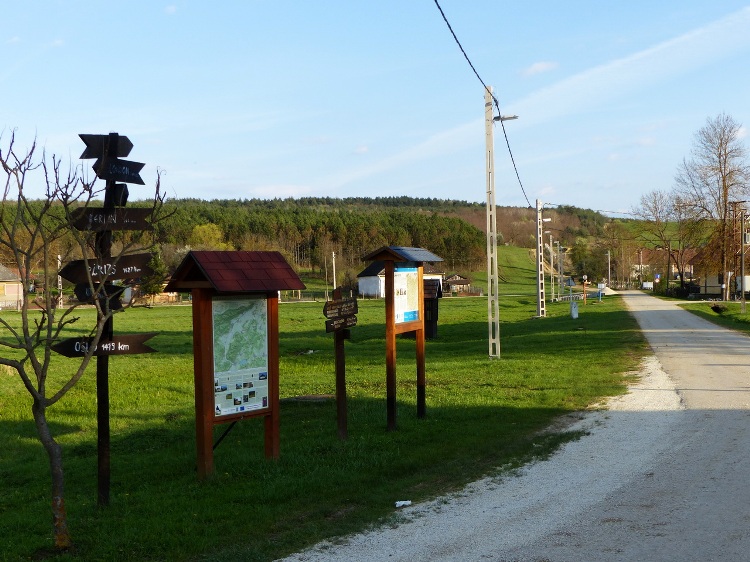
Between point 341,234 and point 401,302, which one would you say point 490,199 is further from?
point 341,234

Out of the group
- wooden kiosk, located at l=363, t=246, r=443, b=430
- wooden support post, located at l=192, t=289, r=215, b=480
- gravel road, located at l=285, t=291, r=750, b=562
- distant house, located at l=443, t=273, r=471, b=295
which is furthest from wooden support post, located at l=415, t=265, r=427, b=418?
distant house, located at l=443, t=273, r=471, b=295

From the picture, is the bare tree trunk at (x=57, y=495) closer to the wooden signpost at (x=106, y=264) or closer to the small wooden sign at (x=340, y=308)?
the wooden signpost at (x=106, y=264)

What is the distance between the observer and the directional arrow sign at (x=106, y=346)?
692 centimetres

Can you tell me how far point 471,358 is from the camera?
21031mm

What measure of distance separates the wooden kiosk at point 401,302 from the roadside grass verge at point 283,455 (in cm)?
54

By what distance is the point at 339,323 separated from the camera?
1004 centimetres

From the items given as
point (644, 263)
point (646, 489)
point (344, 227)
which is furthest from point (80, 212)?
point (644, 263)

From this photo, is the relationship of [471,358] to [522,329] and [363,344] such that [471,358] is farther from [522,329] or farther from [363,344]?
[522,329]

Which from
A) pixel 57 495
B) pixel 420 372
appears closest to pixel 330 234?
pixel 420 372

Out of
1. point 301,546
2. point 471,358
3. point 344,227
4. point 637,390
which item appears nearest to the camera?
point 301,546

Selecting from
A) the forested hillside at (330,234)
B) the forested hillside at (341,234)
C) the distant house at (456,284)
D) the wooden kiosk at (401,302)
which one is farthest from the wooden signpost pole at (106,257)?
the forested hillside at (330,234)

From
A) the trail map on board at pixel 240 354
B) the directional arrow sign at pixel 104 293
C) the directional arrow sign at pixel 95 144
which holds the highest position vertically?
the directional arrow sign at pixel 95 144

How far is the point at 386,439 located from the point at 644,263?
155125 mm

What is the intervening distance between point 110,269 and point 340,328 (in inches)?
150
